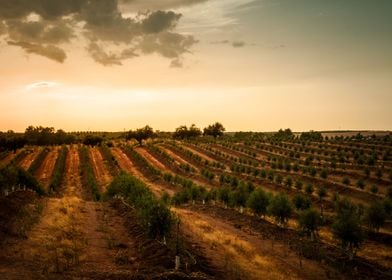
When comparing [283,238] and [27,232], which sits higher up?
[27,232]

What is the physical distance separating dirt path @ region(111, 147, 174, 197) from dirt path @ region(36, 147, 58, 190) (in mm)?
20935

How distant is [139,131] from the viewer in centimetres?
17612

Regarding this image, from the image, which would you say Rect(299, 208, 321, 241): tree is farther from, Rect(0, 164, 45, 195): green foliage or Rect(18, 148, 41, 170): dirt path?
Rect(18, 148, 41, 170): dirt path

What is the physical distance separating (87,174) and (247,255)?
75931mm

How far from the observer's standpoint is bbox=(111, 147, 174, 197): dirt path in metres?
83.5

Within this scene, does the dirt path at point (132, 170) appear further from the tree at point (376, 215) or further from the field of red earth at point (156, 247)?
the tree at point (376, 215)

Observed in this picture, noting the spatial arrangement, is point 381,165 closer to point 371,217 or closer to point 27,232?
point 371,217

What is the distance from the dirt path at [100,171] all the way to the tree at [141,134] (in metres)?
32.3

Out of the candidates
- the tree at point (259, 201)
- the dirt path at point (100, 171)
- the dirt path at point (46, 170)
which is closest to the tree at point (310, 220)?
the tree at point (259, 201)

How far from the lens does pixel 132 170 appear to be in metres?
111

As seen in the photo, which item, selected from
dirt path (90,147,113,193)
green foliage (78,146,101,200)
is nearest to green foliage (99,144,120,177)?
dirt path (90,147,113,193)

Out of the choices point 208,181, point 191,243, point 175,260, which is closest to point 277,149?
point 208,181

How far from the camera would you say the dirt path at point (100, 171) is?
9555 cm

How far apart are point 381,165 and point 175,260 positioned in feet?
251
